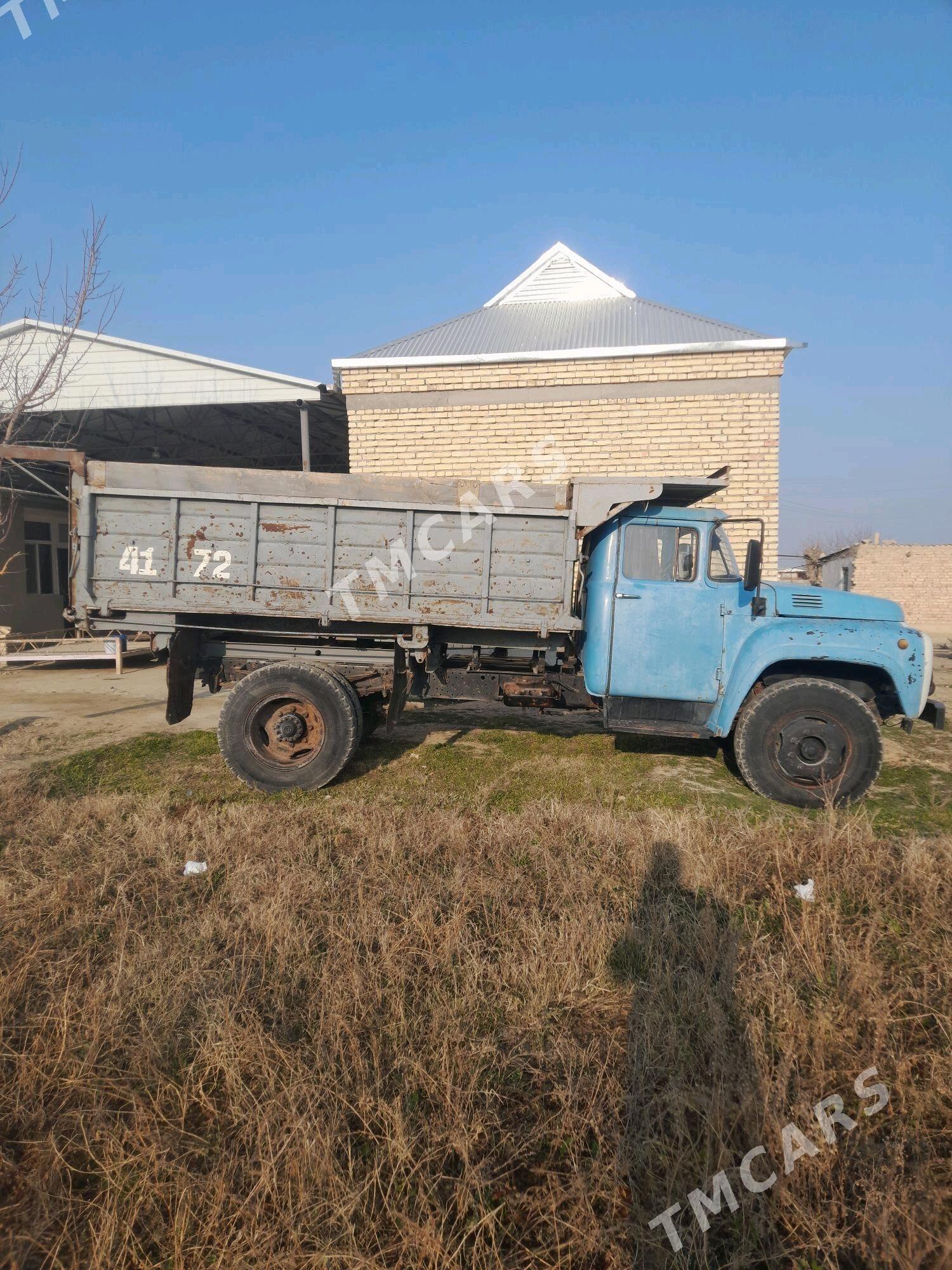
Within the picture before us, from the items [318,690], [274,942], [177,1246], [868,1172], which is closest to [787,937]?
[868,1172]

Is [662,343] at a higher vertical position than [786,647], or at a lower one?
higher

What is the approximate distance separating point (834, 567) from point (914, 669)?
65.6 ft

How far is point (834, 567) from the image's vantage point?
22594mm

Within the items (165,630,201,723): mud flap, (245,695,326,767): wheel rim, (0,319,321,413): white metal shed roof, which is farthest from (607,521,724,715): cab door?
(0,319,321,413): white metal shed roof

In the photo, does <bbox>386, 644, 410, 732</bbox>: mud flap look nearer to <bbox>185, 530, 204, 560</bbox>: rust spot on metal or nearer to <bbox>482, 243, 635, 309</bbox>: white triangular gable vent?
<bbox>185, 530, 204, 560</bbox>: rust spot on metal

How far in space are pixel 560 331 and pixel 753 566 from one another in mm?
7059

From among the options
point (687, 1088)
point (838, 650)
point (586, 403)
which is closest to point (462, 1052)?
point (687, 1088)

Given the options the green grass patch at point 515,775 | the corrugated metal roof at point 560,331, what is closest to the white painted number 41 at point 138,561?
the green grass patch at point 515,775

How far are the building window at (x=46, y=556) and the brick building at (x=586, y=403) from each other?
10.9m

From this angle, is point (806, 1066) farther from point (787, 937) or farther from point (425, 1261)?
point (425, 1261)

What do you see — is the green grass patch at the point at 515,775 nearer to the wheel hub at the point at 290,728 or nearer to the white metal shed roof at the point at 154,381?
the wheel hub at the point at 290,728

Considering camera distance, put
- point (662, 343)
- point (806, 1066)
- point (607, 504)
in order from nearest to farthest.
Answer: point (806, 1066) < point (607, 504) < point (662, 343)

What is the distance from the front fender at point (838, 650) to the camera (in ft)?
16.4

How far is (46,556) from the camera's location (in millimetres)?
17266
